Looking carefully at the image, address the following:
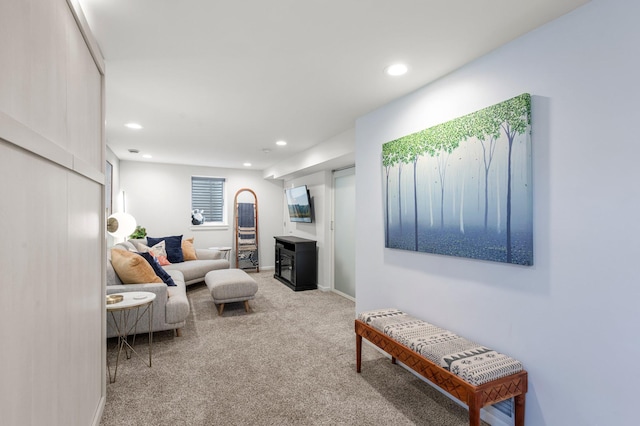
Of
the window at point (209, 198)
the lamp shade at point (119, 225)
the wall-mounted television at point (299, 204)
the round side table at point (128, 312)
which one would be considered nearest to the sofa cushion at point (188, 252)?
the window at point (209, 198)

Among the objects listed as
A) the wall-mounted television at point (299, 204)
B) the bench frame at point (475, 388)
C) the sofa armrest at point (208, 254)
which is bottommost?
the bench frame at point (475, 388)

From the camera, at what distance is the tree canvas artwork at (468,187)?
69.0 inches

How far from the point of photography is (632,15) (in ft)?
4.45

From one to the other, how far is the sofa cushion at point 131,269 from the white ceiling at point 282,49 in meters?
1.47

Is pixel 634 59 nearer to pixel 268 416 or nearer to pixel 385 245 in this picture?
pixel 385 245

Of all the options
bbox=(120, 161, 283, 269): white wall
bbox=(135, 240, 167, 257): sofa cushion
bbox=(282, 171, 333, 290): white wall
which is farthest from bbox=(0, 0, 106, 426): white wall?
bbox=(120, 161, 283, 269): white wall

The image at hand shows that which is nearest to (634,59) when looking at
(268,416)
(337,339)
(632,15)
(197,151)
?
(632,15)

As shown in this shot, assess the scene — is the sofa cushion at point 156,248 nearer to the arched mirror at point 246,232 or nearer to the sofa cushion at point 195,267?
the sofa cushion at point 195,267

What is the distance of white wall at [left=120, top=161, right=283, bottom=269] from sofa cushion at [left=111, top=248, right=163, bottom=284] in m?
3.15

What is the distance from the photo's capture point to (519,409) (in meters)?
1.75

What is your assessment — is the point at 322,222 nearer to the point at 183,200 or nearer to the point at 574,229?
the point at 183,200

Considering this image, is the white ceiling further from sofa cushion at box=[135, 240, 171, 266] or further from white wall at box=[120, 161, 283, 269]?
white wall at box=[120, 161, 283, 269]

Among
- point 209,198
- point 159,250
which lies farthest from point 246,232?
point 159,250

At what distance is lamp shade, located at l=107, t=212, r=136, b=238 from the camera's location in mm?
4004
